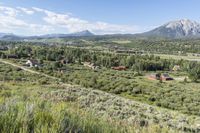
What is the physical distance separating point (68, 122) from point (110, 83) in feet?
168

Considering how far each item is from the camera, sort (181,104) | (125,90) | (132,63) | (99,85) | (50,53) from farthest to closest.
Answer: (50,53), (132,63), (99,85), (125,90), (181,104)

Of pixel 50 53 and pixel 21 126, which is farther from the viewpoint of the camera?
pixel 50 53

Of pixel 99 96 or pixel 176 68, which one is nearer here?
pixel 99 96

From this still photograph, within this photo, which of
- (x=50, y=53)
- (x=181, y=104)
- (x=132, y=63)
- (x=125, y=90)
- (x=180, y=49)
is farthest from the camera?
(x=180, y=49)

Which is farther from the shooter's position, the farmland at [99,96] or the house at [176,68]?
the house at [176,68]

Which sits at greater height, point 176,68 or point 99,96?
point 99,96

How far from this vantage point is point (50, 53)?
372 ft

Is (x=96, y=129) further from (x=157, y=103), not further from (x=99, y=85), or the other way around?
(x=99, y=85)

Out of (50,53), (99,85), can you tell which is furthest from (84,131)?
(50,53)

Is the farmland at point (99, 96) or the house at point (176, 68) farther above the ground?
the farmland at point (99, 96)

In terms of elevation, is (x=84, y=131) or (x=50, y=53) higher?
(x=84, y=131)

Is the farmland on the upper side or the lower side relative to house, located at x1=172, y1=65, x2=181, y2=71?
upper

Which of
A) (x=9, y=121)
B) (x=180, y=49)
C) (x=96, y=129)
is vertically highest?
(x=9, y=121)

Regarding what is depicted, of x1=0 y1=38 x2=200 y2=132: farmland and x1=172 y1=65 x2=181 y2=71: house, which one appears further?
x1=172 y1=65 x2=181 y2=71: house
